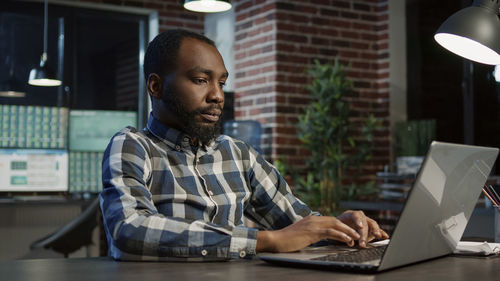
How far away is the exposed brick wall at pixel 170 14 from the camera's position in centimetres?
499

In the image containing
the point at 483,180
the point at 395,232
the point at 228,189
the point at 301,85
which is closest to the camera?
the point at 395,232

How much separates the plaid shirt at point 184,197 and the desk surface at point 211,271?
0.05 metres

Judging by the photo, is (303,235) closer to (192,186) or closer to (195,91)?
(192,186)

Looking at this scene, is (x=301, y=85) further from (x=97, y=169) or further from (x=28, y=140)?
(x=28, y=140)

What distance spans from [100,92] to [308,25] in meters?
1.80

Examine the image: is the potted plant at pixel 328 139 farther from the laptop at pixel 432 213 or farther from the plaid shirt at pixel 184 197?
the laptop at pixel 432 213

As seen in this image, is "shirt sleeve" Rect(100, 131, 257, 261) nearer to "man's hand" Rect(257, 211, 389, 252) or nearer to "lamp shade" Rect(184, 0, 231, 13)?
"man's hand" Rect(257, 211, 389, 252)

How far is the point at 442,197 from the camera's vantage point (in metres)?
1.06

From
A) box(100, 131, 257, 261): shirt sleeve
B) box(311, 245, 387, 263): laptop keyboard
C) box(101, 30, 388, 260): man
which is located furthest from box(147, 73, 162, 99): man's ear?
box(311, 245, 387, 263): laptop keyboard

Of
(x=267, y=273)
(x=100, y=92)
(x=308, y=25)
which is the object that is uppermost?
(x=308, y=25)

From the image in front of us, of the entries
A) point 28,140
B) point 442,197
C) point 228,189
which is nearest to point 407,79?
point 28,140

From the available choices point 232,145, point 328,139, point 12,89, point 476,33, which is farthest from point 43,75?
point 476,33

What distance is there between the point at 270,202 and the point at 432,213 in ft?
2.04

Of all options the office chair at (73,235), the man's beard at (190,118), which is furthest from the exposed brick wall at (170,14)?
the man's beard at (190,118)
